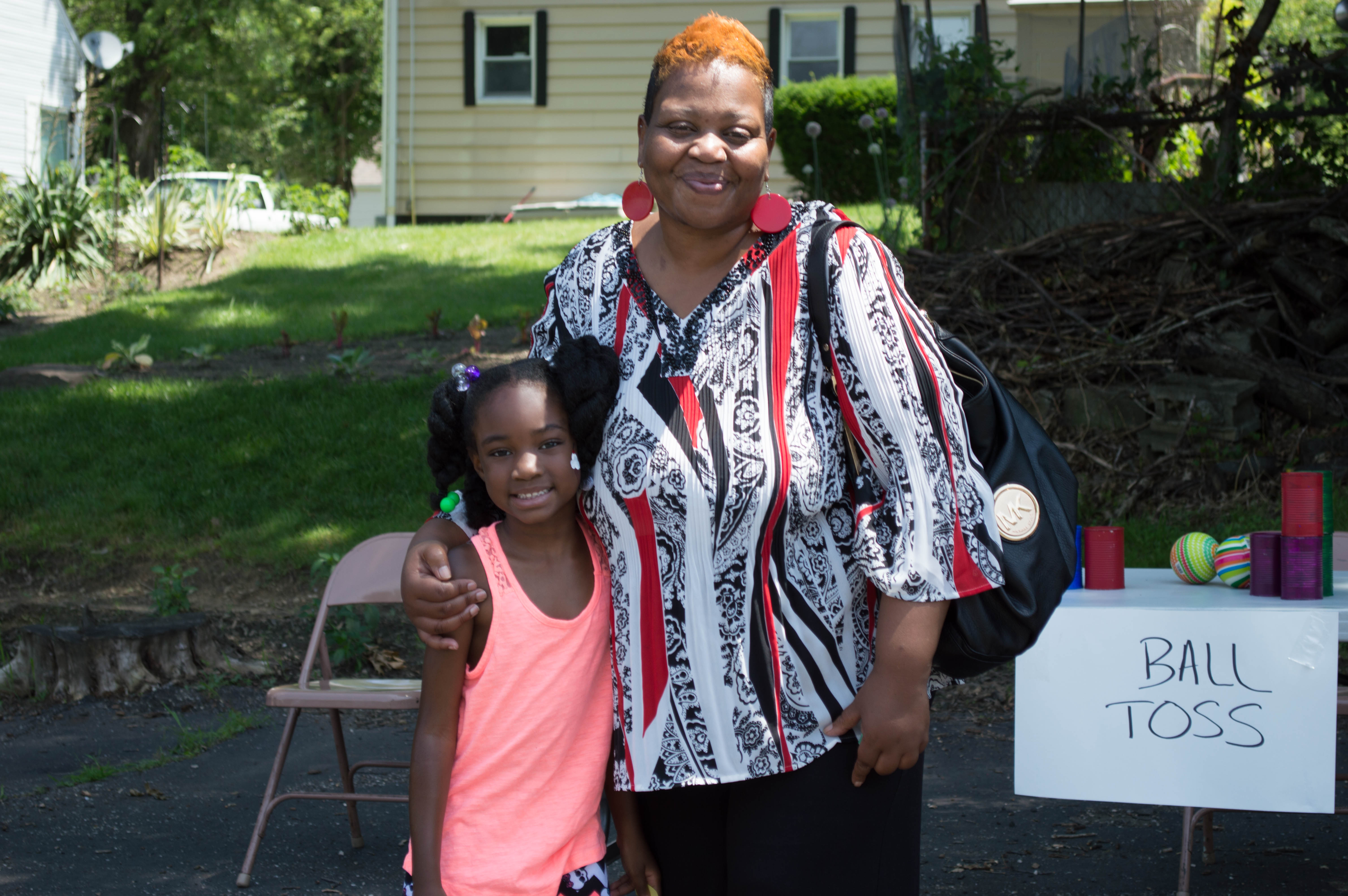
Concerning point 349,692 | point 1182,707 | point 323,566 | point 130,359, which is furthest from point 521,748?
point 130,359

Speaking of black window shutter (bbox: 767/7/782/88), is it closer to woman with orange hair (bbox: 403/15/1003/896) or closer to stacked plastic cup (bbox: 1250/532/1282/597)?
stacked plastic cup (bbox: 1250/532/1282/597)

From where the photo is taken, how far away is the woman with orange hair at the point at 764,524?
1.83m

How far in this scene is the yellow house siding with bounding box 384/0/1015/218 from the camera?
16.9 m

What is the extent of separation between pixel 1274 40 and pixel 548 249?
23.8 feet

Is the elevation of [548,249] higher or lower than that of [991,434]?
higher

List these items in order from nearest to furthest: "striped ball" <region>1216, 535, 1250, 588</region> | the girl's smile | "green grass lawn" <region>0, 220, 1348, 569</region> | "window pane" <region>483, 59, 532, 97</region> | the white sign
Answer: the girl's smile → the white sign → "striped ball" <region>1216, 535, 1250, 588</region> → "green grass lawn" <region>0, 220, 1348, 569</region> → "window pane" <region>483, 59, 532, 97</region>

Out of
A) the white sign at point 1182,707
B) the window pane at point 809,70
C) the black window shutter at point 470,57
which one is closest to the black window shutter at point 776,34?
the window pane at point 809,70

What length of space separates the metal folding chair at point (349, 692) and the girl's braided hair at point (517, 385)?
1.41 meters

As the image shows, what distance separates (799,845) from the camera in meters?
1.89

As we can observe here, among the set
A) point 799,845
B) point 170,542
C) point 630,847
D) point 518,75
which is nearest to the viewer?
point 799,845

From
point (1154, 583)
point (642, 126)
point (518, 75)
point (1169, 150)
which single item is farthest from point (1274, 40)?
point (518, 75)

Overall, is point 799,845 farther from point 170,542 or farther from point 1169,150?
point 1169,150

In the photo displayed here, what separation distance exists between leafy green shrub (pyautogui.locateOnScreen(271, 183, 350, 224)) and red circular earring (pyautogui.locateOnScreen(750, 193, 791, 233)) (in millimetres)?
14482

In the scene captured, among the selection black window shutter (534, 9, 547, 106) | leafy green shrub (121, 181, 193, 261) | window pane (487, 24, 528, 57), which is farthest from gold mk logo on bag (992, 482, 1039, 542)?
window pane (487, 24, 528, 57)
